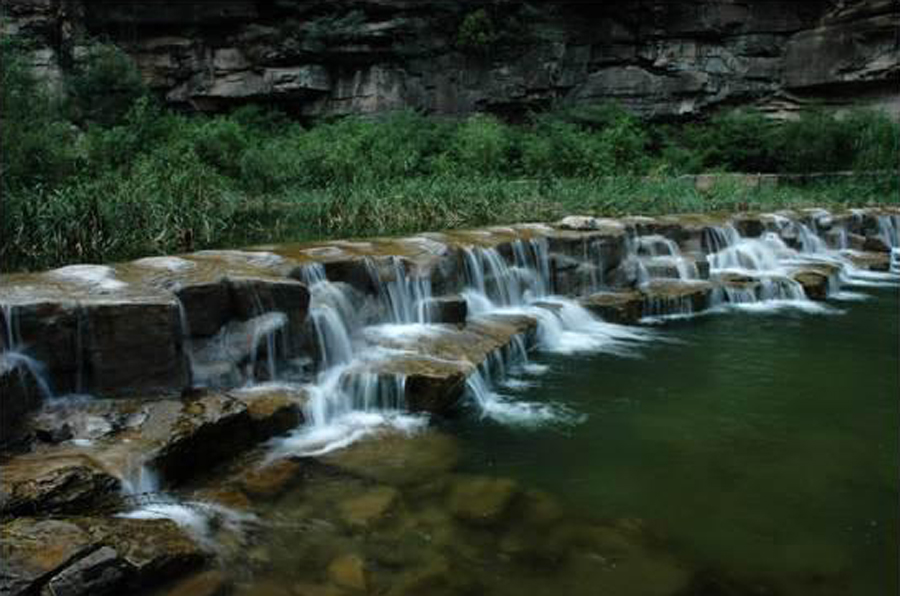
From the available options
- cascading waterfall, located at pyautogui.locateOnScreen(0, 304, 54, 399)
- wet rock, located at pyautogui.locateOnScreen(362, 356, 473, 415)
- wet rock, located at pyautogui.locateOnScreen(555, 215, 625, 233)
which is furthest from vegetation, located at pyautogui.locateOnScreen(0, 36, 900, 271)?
wet rock, located at pyautogui.locateOnScreen(362, 356, 473, 415)

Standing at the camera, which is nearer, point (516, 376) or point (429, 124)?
point (516, 376)

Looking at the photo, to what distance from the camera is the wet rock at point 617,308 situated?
832 cm

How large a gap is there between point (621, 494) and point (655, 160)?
62.3 ft

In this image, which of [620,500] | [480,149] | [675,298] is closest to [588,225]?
[675,298]

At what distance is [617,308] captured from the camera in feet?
27.3

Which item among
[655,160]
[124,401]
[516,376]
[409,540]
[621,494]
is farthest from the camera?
[655,160]

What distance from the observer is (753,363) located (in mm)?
6727

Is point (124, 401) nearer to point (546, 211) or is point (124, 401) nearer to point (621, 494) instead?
point (621, 494)

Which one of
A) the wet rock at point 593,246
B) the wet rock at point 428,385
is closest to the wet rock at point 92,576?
the wet rock at point 428,385

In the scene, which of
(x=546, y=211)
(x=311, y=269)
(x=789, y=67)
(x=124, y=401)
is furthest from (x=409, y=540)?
(x=789, y=67)

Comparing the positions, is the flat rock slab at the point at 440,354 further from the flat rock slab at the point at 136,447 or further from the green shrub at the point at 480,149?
the green shrub at the point at 480,149

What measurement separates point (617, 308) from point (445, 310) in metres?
2.43

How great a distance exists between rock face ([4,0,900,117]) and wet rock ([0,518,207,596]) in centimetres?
2149

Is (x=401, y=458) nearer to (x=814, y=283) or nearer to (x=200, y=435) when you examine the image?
(x=200, y=435)
